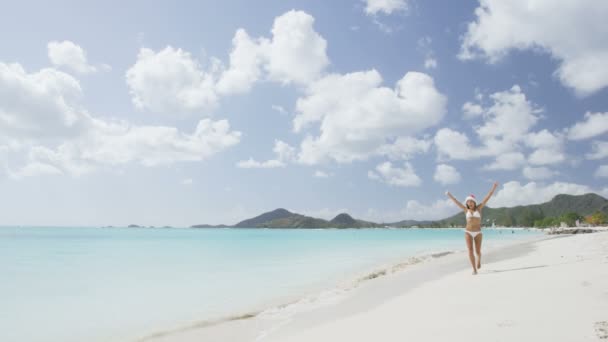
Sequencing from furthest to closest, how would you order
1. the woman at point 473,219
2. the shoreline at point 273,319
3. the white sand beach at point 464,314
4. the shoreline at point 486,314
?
the woman at point 473,219 < the shoreline at point 273,319 < the white sand beach at point 464,314 < the shoreline at point 486,314

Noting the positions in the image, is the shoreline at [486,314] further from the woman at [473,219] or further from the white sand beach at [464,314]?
the woman at [473,219]

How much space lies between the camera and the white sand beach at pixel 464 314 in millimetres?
5074

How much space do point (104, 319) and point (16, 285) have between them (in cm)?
1088

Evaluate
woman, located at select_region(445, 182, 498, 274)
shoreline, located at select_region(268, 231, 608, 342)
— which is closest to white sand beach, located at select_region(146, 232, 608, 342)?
shoreline, located at select_region(268, 231, 608, 342)

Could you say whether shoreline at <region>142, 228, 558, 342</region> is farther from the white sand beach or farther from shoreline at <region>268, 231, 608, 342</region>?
shoreline at <region>268, 231, 608, 342</region>

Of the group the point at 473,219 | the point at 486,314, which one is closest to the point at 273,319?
the point at 486,314

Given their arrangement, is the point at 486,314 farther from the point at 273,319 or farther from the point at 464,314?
the point at 273,319

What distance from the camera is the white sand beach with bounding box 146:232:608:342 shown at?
5.07m

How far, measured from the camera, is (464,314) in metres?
6.21

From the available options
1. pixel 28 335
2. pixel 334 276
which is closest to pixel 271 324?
pixel 28 335

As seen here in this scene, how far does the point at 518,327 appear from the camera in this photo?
5117 millimetres

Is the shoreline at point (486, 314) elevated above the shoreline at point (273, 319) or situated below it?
above

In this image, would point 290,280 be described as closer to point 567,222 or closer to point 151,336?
point 151,336

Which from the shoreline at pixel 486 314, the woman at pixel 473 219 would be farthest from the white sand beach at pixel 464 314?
the woman at pixel 473 219
